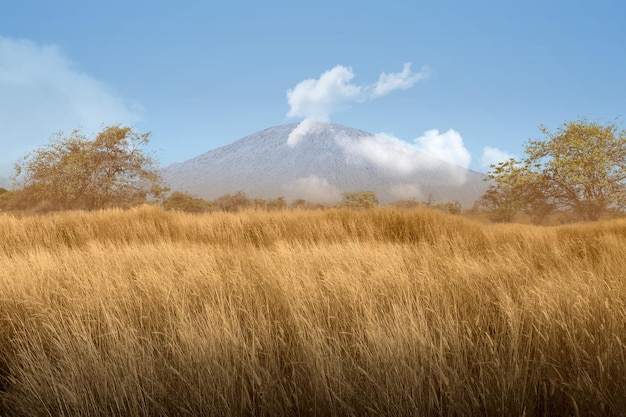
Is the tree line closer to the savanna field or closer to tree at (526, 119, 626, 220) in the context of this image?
tree at (526, 119, 626, 220)

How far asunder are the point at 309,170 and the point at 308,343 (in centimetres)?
11888

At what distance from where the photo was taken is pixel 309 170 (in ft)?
395

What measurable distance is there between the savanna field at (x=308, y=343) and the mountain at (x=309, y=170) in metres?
105

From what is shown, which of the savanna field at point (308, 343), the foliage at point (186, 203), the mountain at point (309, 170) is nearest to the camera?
the savanna field at point (308, 343)

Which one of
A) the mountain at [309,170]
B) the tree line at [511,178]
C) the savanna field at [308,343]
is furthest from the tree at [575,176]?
the mountain at [309,170]

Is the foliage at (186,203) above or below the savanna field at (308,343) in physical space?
above

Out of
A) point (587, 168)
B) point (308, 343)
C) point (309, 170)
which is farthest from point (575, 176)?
point (309, 170)

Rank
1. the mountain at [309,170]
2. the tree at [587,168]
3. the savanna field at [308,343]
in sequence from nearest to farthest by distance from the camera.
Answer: the savanna field at [308,343]
the tree at [587,168]
the mountain at [309,170]

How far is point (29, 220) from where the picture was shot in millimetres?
9344

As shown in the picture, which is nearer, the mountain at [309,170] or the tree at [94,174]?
the tree at [94,174]

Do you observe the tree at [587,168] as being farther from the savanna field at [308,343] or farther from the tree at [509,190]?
the savanna field at [308,343]

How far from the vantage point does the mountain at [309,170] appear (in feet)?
384

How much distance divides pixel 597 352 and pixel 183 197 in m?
33.0

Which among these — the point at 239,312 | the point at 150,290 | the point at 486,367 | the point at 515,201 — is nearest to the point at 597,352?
the point at 486,367
